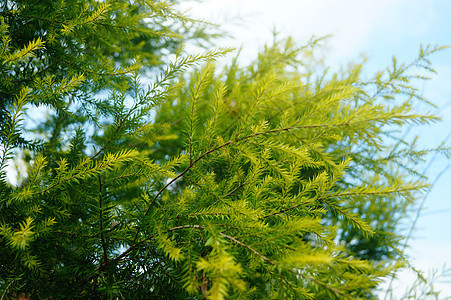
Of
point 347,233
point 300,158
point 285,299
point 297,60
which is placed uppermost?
point 297,60

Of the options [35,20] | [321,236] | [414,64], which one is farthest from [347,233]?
[35,20]

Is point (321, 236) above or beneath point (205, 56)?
beneath

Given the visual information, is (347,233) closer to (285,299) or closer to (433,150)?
(433,150)

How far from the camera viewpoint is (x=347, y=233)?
2.46 m

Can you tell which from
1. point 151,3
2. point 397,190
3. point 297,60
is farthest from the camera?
point 297,60

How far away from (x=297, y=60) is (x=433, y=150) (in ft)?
2.74

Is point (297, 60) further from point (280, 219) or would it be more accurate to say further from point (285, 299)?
point (285, 299)

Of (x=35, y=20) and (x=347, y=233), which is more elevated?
(x=35, y=20)

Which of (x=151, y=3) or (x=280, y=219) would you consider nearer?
(x=280, y=219)

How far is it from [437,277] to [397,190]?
1008 mm

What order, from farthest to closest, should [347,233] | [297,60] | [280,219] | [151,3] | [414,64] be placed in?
[347,233] < [297,60] < [414,64] < [151,3] < [280,219]

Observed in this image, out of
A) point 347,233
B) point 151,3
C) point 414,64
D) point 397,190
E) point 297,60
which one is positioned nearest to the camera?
point 397,190

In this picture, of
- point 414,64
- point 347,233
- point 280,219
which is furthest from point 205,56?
point 347,233

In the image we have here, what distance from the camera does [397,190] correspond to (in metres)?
0.84
